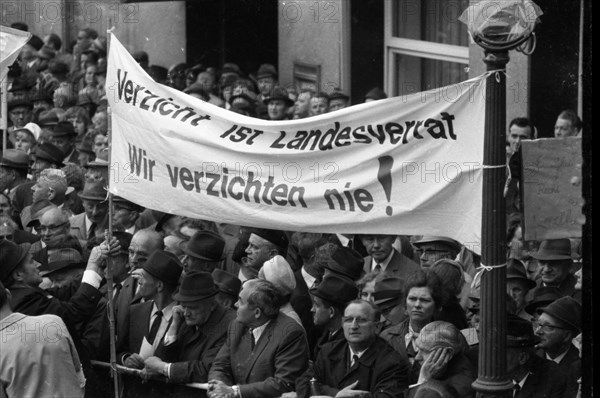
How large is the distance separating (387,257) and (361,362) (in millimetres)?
2013

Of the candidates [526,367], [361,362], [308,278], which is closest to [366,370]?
[361,362]

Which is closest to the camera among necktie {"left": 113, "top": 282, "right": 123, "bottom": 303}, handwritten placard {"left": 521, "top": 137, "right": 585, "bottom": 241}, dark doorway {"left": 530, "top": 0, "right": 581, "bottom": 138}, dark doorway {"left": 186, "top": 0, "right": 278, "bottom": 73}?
handwritten placard {"left": 521, "top": 137, "right": 585, "bottom": 241}

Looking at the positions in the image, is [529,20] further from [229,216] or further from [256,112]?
[256,112]

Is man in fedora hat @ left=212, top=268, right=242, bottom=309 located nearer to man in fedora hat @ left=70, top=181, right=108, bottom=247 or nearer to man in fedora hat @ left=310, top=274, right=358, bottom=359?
man in fedora hat @ left=310, top=274, right=358, bottom=359

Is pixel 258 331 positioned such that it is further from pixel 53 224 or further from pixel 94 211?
pixel 94 211

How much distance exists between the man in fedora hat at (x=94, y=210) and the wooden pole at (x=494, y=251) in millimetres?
5315

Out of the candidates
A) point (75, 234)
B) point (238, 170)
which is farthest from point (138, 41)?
point (238, 170)

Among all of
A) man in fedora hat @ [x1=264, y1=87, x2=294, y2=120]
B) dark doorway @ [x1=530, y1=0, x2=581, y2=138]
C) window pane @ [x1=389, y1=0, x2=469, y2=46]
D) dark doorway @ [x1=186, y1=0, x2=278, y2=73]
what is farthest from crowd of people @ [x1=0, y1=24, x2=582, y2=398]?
dark doorway @ [x1=186, y1=0, x2=278, y2=73]

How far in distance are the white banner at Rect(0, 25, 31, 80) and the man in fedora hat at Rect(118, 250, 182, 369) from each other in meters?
1.99

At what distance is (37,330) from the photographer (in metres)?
7.41

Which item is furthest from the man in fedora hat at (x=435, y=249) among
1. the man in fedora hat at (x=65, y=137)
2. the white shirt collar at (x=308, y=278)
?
the man in fedora hat at (x=65, y=137)

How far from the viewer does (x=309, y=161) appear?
8516 mm

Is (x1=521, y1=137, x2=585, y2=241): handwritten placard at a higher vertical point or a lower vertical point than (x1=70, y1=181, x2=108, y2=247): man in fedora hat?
higher

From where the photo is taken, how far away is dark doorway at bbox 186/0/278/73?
1880 cm
